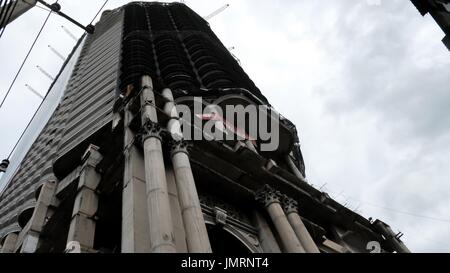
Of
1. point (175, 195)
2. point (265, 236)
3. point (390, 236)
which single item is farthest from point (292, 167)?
point (175, 195)

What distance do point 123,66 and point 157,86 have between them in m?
18.5

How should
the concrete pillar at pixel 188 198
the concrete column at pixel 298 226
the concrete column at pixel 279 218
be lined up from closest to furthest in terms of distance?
the concrete pillar at pixel 188 198, the concrete column at pixel 279 218, the concrete column at pixel 298 226

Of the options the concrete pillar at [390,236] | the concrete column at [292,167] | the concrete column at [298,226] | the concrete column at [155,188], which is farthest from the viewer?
the concrete column at [292,167]

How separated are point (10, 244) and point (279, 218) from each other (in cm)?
1464

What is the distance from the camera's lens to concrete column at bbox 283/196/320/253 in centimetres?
1963

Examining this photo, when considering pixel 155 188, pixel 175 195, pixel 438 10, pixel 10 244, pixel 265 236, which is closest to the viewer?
pixel 438 10

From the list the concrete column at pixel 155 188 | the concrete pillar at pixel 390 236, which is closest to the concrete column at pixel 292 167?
the concrete pillar at pixel 390 236

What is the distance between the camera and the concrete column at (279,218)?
1942 centimetres

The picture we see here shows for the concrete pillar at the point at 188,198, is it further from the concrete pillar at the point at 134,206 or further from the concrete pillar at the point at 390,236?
the concrete pillar at the point at 390,236

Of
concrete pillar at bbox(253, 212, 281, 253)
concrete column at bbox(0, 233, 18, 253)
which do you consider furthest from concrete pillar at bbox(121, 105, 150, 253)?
concrete column at bbox(0, 233, 18, 253)

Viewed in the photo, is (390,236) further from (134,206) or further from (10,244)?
(10,244)

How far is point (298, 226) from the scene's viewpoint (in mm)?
21000

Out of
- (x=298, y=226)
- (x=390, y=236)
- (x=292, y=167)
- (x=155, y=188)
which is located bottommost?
(x=155, y=188)

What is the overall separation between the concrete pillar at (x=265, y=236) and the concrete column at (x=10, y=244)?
1273 centimetres
